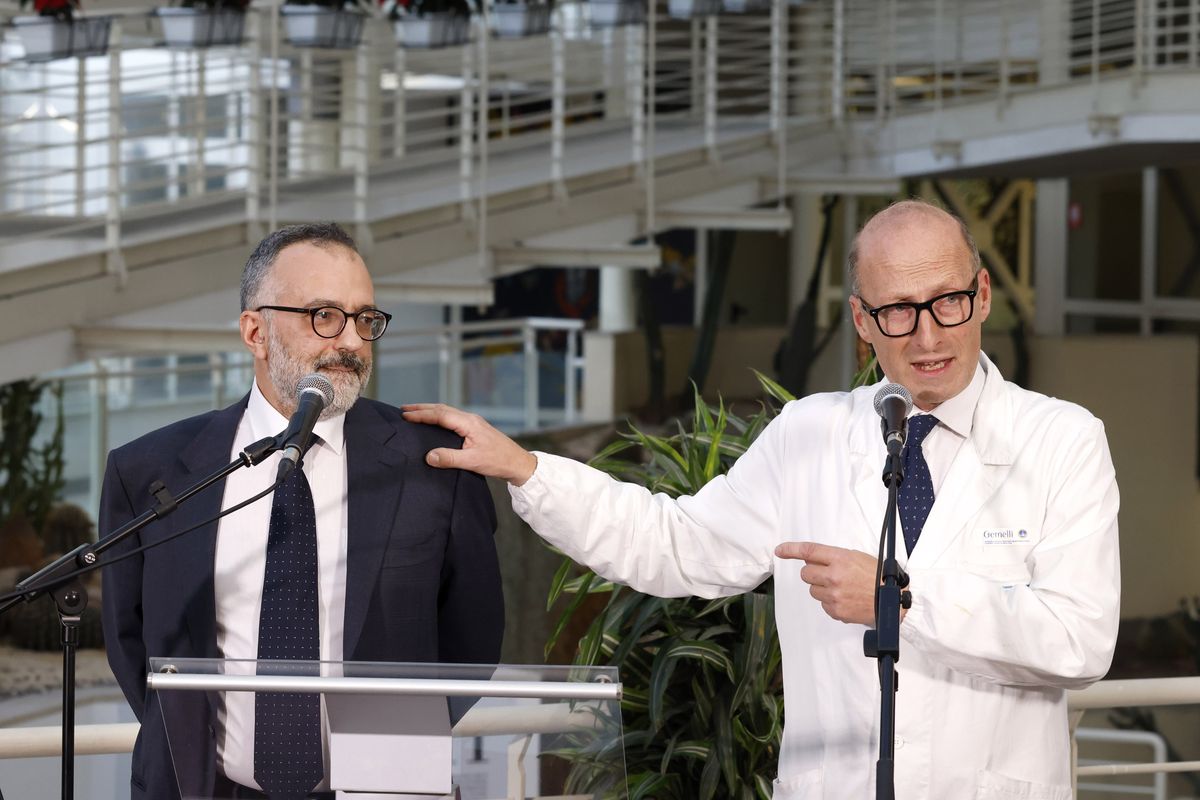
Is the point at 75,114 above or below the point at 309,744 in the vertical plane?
above

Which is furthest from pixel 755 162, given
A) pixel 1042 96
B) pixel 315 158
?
pixel 315 158

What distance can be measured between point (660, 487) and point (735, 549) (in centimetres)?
75

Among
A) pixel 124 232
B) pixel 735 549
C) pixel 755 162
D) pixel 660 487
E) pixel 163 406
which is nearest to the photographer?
pixel 735 549

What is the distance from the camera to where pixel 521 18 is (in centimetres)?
719

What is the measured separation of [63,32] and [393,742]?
4.75m

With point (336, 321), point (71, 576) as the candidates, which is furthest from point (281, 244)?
point (71, 576)

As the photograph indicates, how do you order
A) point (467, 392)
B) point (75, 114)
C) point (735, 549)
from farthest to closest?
point (467, 392), point (75, 114), point (735, 549)

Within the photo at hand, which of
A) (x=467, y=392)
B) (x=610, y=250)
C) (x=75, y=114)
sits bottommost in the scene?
(x=467, y=392)

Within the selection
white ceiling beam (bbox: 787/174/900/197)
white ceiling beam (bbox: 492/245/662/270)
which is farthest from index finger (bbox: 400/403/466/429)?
white ceiling beam (bbox: 787/174/900/197)

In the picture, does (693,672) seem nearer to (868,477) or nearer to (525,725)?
(868,477)

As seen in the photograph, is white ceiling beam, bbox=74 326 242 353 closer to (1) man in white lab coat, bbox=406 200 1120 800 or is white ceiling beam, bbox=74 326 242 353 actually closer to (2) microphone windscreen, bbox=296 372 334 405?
(1) man in white lab coat, bbox=406 200 1120 800

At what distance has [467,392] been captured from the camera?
789 cm

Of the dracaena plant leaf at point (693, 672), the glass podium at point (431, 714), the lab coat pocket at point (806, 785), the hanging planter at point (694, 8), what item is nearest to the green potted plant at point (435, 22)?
the hanging planter at point (694, 8)

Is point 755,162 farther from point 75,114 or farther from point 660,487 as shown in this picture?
point 660,487
